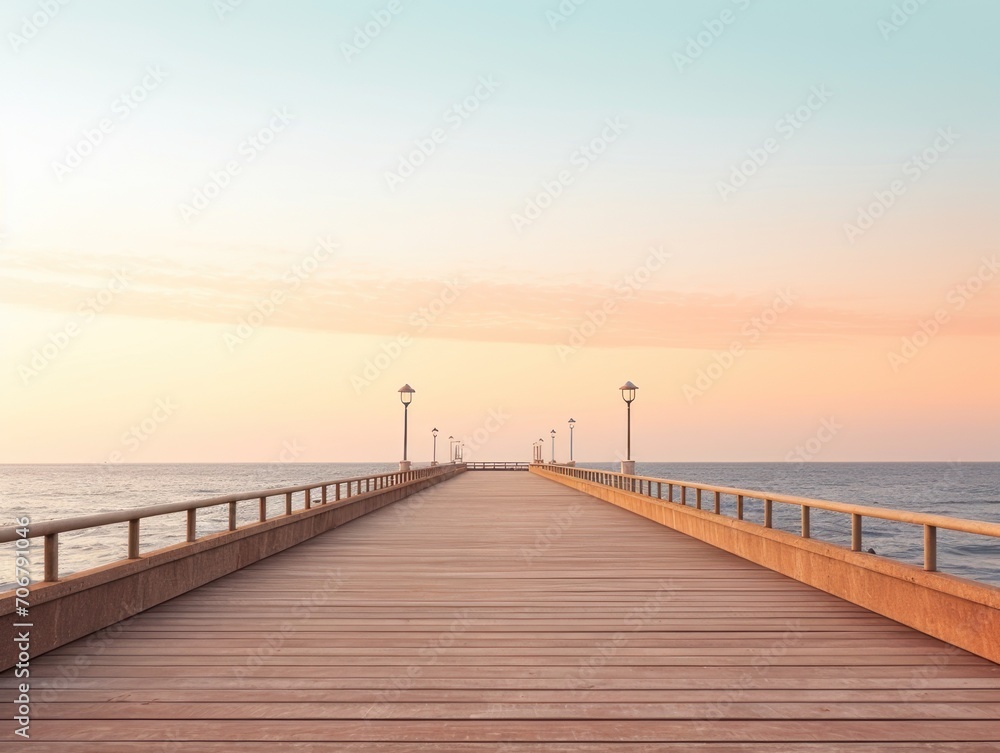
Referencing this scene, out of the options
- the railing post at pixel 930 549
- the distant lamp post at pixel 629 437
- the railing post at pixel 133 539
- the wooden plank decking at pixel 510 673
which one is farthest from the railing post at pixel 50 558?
the distant lamp post at pixel 629 437

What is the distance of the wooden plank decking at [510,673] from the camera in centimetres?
523

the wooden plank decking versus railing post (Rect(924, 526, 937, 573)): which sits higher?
railing post (Rect(924, 526, 937, 573))

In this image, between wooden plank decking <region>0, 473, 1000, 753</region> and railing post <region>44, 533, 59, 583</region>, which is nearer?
wooden plank decking <region>0, 473, 1000, 753</region>

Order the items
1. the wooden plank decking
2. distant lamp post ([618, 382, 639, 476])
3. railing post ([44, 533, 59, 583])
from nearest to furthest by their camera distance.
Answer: the wooden plank decking → railing post ([44, 533, 59, 583]) → distant lamp post ([618, 382, 639, 476])

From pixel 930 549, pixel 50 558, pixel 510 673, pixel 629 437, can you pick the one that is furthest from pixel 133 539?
pixel 629 437

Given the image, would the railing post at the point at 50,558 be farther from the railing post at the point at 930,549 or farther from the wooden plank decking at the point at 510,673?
the railing post at the point at 930,549

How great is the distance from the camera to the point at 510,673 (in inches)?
260

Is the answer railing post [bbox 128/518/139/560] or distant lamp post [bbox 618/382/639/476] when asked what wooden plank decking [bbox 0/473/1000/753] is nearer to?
railing post [bbox 128/518/139/560]

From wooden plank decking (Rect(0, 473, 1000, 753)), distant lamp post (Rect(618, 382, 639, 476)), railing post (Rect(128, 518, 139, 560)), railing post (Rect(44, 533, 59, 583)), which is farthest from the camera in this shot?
distant lamp post (Rect(618, 382, 639, 476))

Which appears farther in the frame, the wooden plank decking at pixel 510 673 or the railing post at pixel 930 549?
the railing post at pixel 930 549

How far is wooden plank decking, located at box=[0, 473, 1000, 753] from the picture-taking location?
5.23 m

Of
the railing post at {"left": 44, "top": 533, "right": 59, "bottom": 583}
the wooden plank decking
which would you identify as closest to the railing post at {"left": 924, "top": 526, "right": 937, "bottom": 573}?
the wooden plank decking

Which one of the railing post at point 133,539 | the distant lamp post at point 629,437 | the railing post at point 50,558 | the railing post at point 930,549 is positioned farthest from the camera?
the distant lamp post at point 629,437

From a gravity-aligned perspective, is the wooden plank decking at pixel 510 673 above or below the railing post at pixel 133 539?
below
